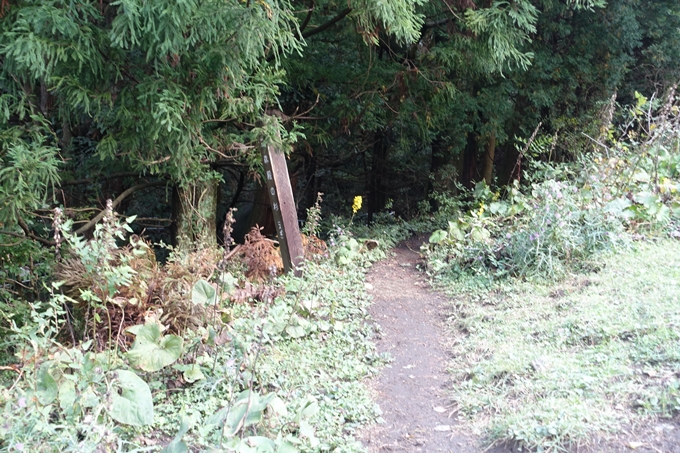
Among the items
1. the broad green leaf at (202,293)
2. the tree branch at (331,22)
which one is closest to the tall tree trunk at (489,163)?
the tree branch at (331,22)

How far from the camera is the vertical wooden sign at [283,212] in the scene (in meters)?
6.18

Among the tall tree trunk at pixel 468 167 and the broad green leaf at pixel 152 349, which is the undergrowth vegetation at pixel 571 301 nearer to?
the broad green leaf at pixel 152 349

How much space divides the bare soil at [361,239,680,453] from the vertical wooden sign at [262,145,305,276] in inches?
35.5

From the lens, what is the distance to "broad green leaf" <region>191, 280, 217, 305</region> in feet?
15.1

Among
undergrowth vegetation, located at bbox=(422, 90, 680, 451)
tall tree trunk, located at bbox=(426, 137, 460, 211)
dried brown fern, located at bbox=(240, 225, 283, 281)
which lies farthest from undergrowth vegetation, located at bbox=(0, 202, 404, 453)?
tall tree trunk, located at bbox=(426, 137, 460, 211)

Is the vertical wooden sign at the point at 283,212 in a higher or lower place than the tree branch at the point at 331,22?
lower

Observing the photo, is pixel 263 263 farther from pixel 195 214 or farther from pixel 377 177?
pixel 377 177

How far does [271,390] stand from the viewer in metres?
3.94

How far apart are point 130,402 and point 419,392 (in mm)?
1958

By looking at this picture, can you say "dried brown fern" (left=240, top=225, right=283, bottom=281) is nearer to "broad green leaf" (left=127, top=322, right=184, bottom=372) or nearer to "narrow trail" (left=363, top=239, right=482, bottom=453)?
"narrow trail" (left=363, top=239, right=482, bottom=453)

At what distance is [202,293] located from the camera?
4633mm

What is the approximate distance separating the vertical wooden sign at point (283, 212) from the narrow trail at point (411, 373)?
923mm

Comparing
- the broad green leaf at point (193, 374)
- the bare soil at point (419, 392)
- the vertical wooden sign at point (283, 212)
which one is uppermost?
the vertical wooden sign at point (283, 212)

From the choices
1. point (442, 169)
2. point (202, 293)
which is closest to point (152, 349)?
point (202, 293)
